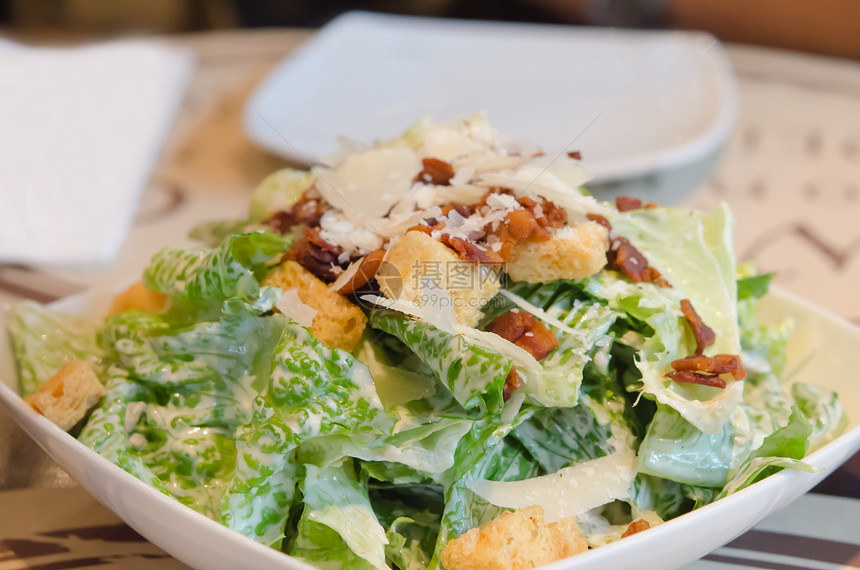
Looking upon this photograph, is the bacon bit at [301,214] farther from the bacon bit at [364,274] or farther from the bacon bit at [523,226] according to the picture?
the bacon bit at [523,226]

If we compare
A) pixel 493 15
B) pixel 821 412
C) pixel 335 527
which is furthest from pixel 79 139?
pixel 493 15

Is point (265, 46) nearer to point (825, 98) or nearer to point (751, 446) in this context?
point (825, 98)

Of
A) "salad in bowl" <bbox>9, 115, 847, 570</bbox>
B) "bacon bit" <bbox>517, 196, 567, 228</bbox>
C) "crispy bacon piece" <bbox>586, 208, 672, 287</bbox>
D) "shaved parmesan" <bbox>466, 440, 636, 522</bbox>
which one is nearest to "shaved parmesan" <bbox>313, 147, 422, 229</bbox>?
"salad in bowl" <bbox>9, 115, 847, 570</bbox>

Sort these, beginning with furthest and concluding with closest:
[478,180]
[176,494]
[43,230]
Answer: [43,230]
[478,180]
[176,494]

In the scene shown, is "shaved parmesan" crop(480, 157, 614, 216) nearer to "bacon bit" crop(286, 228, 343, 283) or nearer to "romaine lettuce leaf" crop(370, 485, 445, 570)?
"bacon bit" crop(286, 228, 343, 283)

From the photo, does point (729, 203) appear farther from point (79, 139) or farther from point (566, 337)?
point (79, 139)

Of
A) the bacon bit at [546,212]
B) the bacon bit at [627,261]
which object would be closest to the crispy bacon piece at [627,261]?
the bacon bit at [627,261]

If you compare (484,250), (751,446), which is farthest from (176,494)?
(751,446)

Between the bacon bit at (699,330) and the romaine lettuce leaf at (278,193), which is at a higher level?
the romaine lettuce leaf at (278,193)
